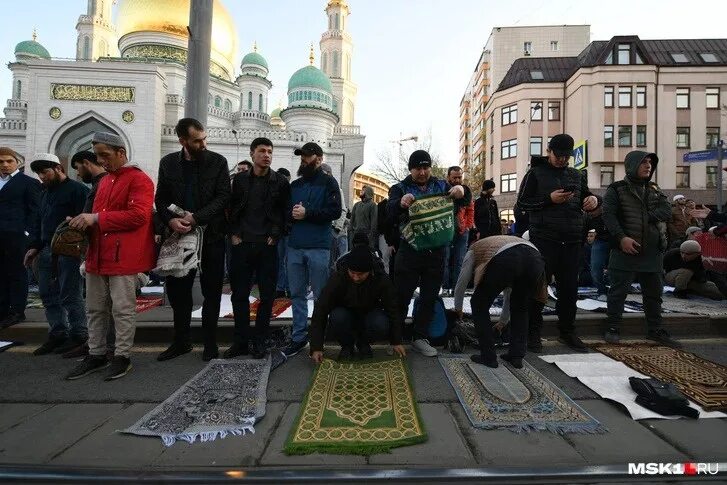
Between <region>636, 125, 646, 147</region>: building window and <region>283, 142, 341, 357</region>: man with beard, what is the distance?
33.3 m

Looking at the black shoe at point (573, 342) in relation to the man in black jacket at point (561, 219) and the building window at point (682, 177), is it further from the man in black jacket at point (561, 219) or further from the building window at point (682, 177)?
the building window at point (682, 177)

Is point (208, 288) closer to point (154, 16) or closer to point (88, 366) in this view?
point (88, 366)

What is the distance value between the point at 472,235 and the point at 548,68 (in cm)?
3231

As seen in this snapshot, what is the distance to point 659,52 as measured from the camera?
105 feet

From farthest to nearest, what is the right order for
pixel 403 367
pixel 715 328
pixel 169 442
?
→ 1. pixel 715 328
2. pixel 403 367
3. pixel 169 442

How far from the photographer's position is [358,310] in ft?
12.8

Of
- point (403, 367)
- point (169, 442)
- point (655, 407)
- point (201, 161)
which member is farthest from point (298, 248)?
point (655, 407)

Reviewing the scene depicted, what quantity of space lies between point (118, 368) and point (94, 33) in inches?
2206

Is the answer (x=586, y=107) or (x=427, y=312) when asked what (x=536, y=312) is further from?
(x=586, y=107)

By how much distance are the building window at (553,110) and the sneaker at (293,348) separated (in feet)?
114

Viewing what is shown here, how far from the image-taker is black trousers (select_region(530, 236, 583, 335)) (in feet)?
13.8

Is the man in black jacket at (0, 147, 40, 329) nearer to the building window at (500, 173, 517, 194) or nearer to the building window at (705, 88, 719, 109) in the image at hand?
the building window at (500, 173, 517, 194)

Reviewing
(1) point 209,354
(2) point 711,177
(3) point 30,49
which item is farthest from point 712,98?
(3) point 30,49

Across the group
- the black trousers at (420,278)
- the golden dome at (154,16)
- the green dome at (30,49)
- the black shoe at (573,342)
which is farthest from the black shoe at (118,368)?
the green dome at (30,49)
